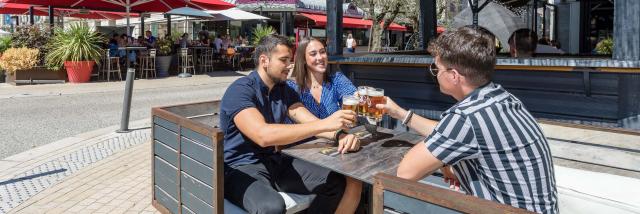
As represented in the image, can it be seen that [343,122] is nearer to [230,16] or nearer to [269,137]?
[269,137]

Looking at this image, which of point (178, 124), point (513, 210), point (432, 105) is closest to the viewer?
point (513, 210)

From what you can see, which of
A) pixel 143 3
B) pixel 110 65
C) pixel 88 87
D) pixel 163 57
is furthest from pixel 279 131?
pixel 143 3

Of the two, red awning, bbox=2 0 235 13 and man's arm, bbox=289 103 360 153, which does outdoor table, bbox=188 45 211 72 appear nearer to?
red awning, bbox=2 0 235 13

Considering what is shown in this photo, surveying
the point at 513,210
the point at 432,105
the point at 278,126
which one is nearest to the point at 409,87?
the point at 432,105

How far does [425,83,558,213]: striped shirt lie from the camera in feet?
5.65

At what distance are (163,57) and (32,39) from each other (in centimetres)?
382

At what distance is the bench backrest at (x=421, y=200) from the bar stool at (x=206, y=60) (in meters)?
17.8

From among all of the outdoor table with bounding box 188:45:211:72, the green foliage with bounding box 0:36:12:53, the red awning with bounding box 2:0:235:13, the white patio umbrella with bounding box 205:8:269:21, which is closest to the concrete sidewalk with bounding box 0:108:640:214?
the green foliage with bounding box 0:36:12:53

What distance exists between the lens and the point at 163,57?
17078 millimetres

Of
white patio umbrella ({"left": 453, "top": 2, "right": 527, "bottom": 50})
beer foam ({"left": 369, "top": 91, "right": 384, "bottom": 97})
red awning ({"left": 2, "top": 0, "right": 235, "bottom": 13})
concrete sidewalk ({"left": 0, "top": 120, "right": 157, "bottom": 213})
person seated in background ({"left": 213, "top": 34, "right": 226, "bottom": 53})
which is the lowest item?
concrete sidewalk ({"left": 0, "top": 120, "right": 157, "bottom": 213})

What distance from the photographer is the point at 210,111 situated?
3.78m

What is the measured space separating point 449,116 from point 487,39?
333 millimetres

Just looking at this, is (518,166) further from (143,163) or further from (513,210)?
(143,163)

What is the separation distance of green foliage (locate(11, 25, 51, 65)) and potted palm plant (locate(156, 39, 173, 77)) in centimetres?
333
